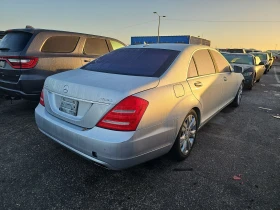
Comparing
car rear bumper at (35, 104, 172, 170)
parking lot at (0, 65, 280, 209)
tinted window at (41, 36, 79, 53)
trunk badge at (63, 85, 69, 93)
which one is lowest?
parking lot at (0, 65, 280, 209)

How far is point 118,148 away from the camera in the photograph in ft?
6.73

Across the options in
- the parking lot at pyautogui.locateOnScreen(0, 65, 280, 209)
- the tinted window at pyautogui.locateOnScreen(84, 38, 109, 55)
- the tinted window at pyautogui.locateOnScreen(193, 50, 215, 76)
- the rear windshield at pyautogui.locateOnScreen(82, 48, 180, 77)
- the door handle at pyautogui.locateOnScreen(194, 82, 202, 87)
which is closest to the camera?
the parking lot at pyautogui.locateOnScreen(0, 65, 280, 209)

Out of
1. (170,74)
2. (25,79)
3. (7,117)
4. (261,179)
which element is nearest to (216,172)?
(261,179)

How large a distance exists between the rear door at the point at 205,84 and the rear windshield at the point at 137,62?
42 cm

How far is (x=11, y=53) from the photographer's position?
418 cm

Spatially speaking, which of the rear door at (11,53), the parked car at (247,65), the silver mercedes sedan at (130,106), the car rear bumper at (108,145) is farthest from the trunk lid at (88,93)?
the parked car at (247,65)

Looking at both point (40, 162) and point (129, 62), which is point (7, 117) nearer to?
point (40, 162)

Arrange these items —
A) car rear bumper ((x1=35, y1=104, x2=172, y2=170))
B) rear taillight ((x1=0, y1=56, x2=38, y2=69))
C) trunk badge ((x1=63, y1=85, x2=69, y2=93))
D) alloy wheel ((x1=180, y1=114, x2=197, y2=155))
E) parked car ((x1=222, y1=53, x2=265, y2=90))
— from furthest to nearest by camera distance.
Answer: parked car ((x1=222, y1=53, x2=265, y2=90)) < rear taillight ((x1=0, y1=56, x2=38, y2=69)) < alloy wheel ((x1=180, y1=114, x2=197, y2=155)) < trunk badge ((x1=63, y1=85, x2=69, y2=93)) < car rear bumper ((x1=35, y1=104, x2=172, y2=170))

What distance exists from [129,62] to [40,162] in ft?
5.79

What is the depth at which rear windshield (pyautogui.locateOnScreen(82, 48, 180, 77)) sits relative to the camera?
2714 mm

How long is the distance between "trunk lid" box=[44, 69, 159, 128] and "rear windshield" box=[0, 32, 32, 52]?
214cm

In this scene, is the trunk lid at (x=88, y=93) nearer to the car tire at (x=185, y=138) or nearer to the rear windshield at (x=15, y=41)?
the car tire at (x=185, y=138)

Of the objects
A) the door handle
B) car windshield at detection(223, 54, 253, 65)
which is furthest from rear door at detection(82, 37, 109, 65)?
car windshield at detection(223, 54, 253, 65)

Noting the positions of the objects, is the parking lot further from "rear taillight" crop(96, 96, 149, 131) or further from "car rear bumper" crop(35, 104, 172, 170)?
"rear taillight" crop(96, 96, 149, 131)
